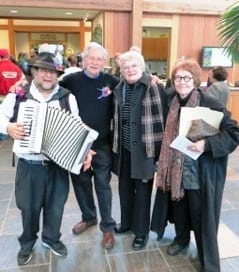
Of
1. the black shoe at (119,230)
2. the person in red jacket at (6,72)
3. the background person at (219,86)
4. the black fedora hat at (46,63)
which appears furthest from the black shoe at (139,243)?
the person in red jacket at (6,72)

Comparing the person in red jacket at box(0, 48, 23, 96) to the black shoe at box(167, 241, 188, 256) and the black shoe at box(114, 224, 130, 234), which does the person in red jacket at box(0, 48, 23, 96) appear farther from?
the black shoe at box(167, 241, 188, 256)

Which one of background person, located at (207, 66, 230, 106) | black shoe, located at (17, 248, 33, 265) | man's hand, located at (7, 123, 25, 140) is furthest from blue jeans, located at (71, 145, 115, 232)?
background person, located at (207, 66, 230, 106)

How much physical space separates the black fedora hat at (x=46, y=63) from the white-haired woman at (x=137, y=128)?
42cm

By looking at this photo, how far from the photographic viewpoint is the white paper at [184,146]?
185 cm

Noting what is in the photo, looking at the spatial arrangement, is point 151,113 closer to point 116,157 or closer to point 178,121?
point 178,121

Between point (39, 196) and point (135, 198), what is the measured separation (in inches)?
27.6

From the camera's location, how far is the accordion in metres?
1.81

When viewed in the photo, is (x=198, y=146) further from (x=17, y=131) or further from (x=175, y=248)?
(x=17, y=131)

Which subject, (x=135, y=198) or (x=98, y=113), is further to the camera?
(x=135, y=198)

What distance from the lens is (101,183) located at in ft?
7.74

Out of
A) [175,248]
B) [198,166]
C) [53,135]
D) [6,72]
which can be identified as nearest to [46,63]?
[53,135]

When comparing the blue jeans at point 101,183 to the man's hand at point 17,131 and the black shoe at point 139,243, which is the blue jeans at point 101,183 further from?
the man's hand at point 17,131

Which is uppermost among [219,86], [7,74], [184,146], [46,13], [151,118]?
[46,13]

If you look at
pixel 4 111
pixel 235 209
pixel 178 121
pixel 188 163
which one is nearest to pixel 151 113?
pixel 178 121
